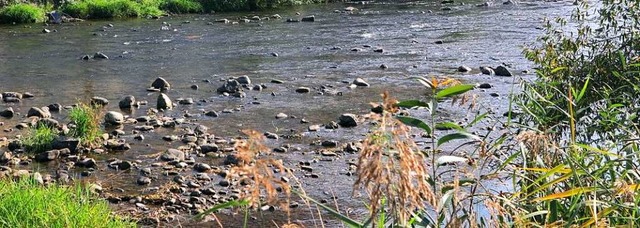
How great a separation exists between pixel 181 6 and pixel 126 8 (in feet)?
7.48

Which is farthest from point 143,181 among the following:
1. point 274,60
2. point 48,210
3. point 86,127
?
point 274,60

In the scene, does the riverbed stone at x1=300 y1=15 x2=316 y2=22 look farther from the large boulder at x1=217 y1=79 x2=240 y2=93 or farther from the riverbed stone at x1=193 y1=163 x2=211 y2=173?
the riverbed stone at x1=193 y1=163 x2=211 y2=173

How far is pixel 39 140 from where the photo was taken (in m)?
9.95

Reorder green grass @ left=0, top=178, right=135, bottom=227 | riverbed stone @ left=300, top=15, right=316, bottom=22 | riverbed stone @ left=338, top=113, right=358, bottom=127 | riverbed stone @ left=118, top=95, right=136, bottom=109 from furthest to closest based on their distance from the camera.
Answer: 1. riverbed stone @ left=300, top=15, right=316, bottom=22
2. riverbed stone @ left=118, top=95, right=136, bottom=109
3. riverbed stone @ left=338, top=113, right=358, bottom=127
4. green grass @ left=0, top=178, right=135, bottom=227

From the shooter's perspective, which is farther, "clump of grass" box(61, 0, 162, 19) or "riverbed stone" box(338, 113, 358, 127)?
"clump of grass" box(61, 0, 162, 19)

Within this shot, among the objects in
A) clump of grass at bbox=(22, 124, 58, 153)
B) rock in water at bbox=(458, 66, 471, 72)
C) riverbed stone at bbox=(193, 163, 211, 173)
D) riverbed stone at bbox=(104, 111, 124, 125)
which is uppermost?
clump of grass at bbox=(22, 124, 58, 153)

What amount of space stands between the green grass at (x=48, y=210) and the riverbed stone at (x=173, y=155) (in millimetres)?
2778

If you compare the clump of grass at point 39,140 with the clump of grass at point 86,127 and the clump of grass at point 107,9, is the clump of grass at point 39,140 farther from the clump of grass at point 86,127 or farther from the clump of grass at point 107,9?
the clump of grass at point 107,9

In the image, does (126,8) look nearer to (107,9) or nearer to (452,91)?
(107,9)

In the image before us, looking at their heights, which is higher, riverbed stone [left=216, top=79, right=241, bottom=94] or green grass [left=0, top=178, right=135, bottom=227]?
green grass [left=0, top=178, right=135, bottom=227]

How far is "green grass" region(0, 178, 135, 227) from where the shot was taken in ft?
19.4

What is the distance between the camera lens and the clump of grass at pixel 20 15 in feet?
87.0

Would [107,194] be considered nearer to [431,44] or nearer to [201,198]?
[201,198]

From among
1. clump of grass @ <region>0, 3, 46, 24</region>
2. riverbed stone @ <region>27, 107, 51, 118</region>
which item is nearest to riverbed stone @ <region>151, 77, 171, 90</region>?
riverbed stone @ <region>27, 107, 51, 118</region>
